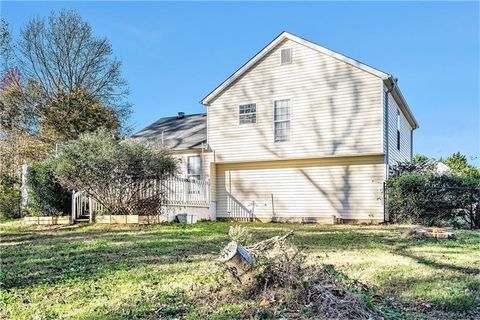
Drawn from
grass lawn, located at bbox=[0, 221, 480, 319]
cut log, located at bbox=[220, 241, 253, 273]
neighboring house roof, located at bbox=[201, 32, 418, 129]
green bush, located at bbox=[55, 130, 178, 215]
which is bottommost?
grass lawn, located at bbox=[0, 221, 480, 319]

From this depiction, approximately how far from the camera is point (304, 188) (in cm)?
1528

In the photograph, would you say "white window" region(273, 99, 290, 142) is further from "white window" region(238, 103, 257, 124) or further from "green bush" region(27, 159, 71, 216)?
"green bush" region(27, 159, 71, 216)

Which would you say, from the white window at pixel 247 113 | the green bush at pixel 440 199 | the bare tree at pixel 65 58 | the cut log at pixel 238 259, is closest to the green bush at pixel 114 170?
the white window at pixel 247 113

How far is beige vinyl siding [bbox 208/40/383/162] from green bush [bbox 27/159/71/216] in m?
6.14

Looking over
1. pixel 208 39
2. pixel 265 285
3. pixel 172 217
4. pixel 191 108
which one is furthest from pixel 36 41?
pixel 265 285

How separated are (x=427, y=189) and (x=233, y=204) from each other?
7256 millimetres

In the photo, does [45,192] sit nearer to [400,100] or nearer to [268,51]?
[268,51]

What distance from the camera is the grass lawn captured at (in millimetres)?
3723

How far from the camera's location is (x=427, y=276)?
4.77 metres

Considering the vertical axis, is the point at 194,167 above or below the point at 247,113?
below

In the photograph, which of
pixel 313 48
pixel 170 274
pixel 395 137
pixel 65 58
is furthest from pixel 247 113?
pixel 65 58

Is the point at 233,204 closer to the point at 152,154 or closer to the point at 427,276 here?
the point at 152,154

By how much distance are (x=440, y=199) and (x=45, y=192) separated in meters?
12.4

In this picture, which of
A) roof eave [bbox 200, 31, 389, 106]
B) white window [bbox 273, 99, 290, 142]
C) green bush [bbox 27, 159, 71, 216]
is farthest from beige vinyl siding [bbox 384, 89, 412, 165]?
green bush [bbox 27, 159, 71, 216]
